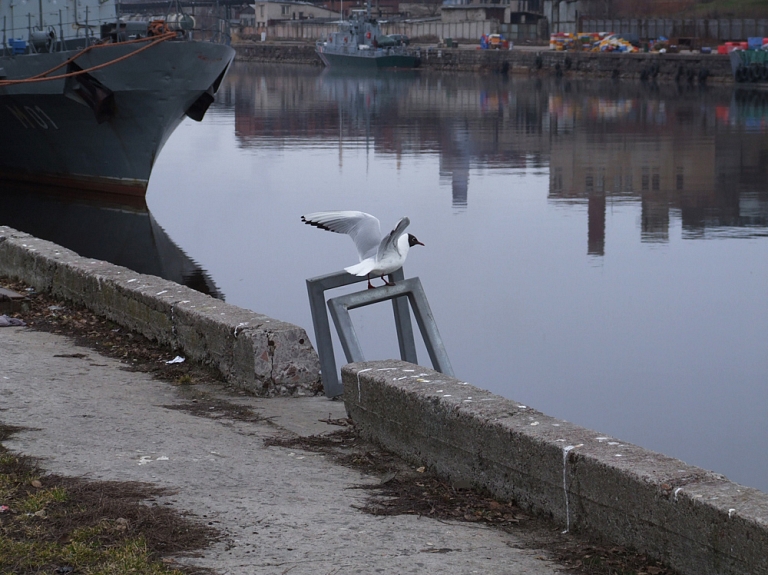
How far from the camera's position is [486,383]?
909cm

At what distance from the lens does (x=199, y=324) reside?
6258 mm

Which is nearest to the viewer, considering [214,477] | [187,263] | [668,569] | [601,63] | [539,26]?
[668,569]

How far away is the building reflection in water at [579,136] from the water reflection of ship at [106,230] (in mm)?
4917

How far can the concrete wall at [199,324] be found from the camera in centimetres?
591

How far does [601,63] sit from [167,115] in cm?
4402

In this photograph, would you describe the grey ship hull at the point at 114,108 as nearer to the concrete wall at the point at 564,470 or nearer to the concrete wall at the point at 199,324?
the concrete wall at the point at 199,324

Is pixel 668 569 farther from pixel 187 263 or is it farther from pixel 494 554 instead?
pixel 187 263

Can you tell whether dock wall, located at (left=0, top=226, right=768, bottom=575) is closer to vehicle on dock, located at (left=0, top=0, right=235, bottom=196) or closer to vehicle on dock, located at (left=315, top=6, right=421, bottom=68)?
vehicle on dock, located at (left=0, top=0, right=235, bottom=196)

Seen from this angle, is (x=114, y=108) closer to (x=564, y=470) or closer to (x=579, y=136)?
(x=579, y=136)

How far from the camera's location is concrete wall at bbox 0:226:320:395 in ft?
19.4

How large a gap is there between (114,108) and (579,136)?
14.1 meters

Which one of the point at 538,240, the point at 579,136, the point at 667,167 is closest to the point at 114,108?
the point at 538,240

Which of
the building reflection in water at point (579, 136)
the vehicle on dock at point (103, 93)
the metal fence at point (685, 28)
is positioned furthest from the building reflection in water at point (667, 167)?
the metal fence at point (685, 28)

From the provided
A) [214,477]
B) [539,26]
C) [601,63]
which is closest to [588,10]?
[539,26]
